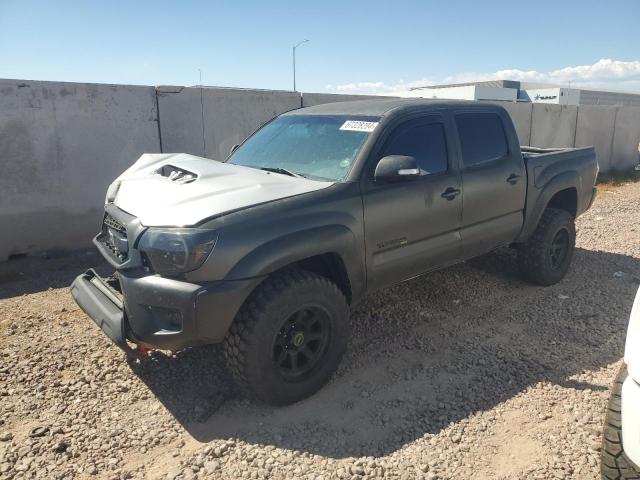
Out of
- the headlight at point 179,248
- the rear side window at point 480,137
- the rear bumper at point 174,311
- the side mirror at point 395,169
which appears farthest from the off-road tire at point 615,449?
the rear side window at point 480,137

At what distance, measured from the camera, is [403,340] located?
4125mm

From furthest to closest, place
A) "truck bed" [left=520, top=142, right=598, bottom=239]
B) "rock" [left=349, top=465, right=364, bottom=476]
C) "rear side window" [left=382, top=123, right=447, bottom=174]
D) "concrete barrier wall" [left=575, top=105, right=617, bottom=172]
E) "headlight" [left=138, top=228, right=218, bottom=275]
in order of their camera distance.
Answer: "concrete barrier wall" [left=575, top=105, right=617, bottom=172] → "truck bed" [left=520, top=142, right=598, bottom=239] → "rear side window" [left=382, top=123, right=447, bottom=174] → "headlight" [left=138, top=228, right=218, bottom=275] → "rock" [left=349, top=465, right=364, bottom=476]

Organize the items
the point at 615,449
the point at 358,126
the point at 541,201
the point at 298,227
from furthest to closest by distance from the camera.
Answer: the point at 541,201, the point at 358,126, the point at 298,227, the point at 615,449

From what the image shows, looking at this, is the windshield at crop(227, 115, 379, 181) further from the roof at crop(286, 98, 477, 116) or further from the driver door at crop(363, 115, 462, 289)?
the driver door at crop(363, 115, 462, 289)

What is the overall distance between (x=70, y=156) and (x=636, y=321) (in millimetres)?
6400

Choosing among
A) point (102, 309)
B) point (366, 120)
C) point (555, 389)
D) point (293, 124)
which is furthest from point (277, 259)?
point (555, 389)

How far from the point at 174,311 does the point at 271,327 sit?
1.84 ft

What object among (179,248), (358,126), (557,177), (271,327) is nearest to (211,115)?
(358,126)

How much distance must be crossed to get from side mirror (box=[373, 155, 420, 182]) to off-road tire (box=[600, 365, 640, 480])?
1714 millimetres

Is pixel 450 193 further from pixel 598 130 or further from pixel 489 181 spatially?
pixel 598 130

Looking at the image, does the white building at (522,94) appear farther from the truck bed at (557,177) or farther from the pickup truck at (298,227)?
the pickup truck at (298,227)

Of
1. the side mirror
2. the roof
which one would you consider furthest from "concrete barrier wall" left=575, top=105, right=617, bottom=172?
the side mirror

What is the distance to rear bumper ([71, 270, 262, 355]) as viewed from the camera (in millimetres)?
2777

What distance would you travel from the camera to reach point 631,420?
198 centimetres
